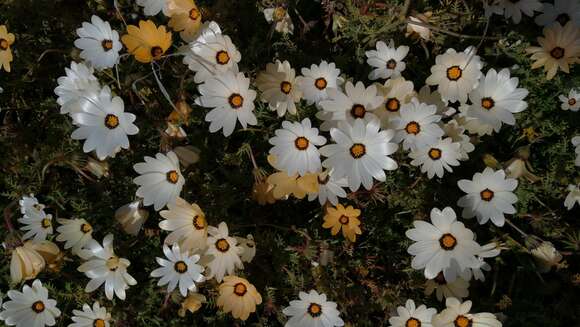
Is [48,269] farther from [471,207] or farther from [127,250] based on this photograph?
[471,207]

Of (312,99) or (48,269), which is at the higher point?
(312,99)

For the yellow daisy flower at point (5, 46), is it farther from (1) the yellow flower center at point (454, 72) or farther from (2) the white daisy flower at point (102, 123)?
(1) the yellow flower center at point (454, 72)

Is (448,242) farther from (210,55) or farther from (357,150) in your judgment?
(210,55)

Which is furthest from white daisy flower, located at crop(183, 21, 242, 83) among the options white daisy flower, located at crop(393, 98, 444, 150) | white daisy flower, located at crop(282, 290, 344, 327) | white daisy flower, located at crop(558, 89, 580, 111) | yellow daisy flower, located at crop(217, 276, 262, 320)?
white daisy flower, located at crop(558, 89, 580, 111)

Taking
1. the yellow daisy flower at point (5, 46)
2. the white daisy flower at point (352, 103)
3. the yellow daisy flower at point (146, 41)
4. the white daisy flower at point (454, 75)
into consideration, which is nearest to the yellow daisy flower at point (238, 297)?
the white daisy flower at point (352, 103)

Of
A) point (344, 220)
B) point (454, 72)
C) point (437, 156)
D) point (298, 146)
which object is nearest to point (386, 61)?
point (454, 72)

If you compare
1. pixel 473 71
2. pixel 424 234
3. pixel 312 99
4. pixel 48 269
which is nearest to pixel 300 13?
pixel 312 99
